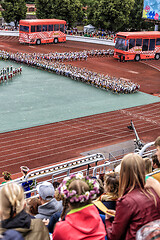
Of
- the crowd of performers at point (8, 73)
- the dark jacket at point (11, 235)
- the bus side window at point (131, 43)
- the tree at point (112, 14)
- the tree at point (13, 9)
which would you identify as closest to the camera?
the dark jacket at point (11, 235)

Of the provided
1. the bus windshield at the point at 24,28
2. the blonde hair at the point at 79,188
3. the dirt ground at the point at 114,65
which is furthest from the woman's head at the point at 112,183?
the bus windshield at the point at 24,28

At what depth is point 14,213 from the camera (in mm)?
3473

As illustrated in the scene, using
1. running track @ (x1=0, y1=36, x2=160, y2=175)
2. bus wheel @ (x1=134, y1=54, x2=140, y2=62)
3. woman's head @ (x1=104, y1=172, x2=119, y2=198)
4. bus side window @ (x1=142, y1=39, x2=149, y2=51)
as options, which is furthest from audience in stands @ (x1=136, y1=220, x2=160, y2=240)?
A: bus side window @ (x1=142, y1=39, x2=149, y2=51)

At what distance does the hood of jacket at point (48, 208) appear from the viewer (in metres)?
4.91

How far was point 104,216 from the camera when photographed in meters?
4.68

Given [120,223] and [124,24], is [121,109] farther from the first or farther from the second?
[124,24]

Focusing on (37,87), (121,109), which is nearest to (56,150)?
(121,109)

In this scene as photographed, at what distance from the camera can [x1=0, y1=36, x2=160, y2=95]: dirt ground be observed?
31.2 metres

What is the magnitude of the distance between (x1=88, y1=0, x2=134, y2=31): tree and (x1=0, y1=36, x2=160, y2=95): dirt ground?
7320 millimetres

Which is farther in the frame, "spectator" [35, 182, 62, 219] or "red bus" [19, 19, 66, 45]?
"red bus" [19, 19, 66, 45]

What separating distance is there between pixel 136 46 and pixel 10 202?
37.6m

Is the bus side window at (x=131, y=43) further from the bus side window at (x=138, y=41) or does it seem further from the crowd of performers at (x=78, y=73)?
the crowd of performers at (x=78, y=73)

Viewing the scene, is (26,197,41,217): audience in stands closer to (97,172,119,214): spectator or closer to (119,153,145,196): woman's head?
(97,172,119,214): spectator

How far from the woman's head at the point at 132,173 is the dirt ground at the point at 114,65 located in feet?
80.1
